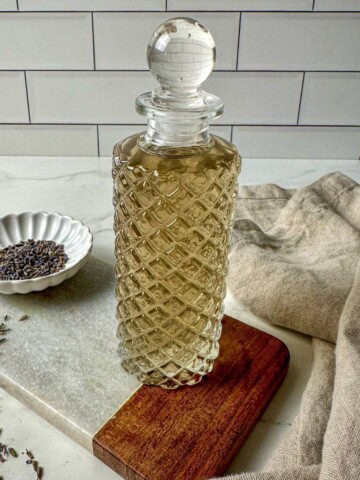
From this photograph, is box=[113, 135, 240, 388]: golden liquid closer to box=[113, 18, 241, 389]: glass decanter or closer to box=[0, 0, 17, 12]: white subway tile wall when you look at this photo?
box=[113, 18, 241, 389]: glass decanter

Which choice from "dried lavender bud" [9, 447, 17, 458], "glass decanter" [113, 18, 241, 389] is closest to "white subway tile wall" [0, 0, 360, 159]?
"glass decanter" [113, 18, 241, 389]

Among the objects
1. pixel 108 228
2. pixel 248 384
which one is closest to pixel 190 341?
pixel 248 384

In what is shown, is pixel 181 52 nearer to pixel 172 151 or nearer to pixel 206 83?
pixel 172 151

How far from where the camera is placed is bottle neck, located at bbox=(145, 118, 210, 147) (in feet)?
1.56

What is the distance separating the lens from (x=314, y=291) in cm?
65

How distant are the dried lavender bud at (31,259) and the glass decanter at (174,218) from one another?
17 cm

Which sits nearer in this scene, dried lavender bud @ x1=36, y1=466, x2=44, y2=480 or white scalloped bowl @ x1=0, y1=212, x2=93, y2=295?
dried lavender bud @ x1=36, y1=466, x2=44, y2=480

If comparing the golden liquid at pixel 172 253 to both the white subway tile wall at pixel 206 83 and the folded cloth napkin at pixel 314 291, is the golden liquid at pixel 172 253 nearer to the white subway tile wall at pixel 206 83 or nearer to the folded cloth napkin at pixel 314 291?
the folded cloth napkin at pixel 314 291

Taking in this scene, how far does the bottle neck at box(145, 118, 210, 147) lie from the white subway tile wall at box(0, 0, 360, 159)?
0.61 meters

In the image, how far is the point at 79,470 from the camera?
1.63 ft

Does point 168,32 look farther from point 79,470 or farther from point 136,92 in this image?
point 136,92

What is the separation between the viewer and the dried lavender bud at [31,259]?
694 millimetres

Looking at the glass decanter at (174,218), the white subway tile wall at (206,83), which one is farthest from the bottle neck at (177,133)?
the white subway tile wall at (206,83)

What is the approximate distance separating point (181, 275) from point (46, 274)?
0.24 meters
